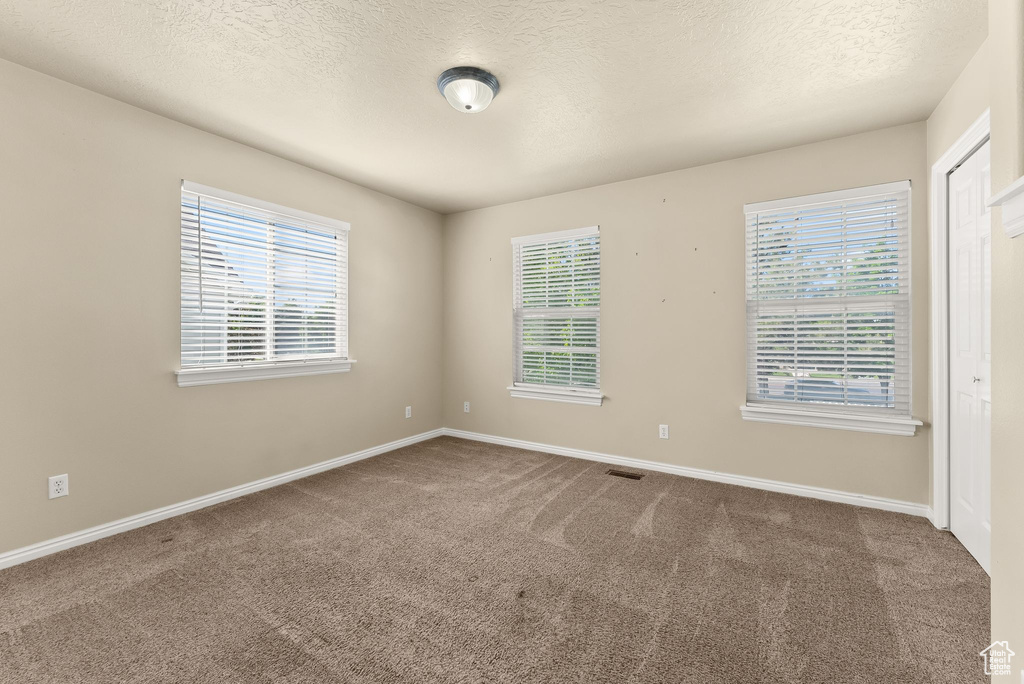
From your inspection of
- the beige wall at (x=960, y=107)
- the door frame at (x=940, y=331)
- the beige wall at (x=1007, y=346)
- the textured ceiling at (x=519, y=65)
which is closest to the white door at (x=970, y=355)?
the door frame at (x=940, y=331)

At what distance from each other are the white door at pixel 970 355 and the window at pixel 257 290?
4448mm

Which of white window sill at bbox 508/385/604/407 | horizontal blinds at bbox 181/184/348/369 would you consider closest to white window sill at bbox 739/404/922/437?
white window sill at bbox 508/385/604/407

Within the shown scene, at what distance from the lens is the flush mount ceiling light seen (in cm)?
233

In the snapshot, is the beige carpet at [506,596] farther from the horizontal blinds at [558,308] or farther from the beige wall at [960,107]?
the beige wall at [960,107]

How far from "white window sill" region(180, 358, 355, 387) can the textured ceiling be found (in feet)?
5.63

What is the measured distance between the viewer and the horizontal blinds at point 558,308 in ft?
14.1

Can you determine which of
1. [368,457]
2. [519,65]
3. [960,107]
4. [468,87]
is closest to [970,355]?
[960,107]

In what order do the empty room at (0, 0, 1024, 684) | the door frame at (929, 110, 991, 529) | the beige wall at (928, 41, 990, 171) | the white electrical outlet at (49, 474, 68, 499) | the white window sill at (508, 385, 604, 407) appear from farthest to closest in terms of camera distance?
1. the white window sill at (508, 385, 604, 407)
2. the door frame at (929, 110, 991, 529)
3. the white electrical outlet at (49, 474, 68, 499)
4. the beige wall at (928, 41, 990, 171)
5. the empty room at (0, 0, 1024, 684)

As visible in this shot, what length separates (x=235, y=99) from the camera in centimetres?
264

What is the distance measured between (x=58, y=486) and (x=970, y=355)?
17.1 ft

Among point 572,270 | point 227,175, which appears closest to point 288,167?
point 227,175

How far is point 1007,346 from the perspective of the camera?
1193mm

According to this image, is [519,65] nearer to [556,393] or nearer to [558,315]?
[558,315]

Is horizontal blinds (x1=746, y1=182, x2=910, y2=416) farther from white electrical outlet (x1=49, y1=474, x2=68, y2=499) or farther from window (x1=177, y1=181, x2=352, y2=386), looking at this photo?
white electrical outlet (x1=49, y1=474, x2=68, y2=499)
